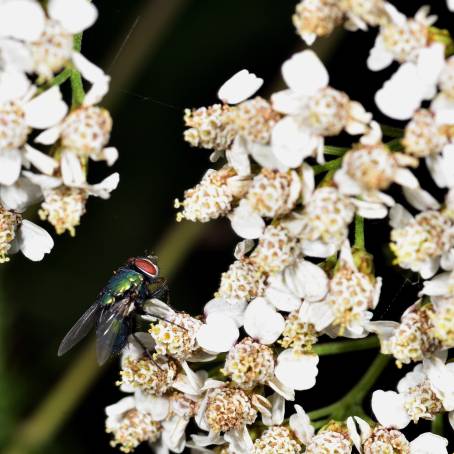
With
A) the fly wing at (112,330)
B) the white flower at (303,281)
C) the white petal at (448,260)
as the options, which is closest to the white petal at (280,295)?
the white flower at (303,281)

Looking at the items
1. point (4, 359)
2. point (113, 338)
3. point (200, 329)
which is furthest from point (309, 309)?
point (4, 359)

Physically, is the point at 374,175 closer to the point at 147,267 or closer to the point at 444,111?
the point at 444,111

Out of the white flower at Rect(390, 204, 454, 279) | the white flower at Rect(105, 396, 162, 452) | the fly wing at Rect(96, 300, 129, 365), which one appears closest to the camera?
the white flower at Rect(390, 204, 454, 279)

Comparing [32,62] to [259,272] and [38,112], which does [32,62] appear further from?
[259,272]

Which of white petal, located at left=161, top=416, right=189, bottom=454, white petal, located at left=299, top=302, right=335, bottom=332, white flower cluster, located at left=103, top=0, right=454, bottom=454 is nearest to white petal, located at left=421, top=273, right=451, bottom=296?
white flower cluster, located at left=103, top=0, right=454, bottom=454

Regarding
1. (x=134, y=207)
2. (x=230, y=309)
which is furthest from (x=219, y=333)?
(x=134, y=207)

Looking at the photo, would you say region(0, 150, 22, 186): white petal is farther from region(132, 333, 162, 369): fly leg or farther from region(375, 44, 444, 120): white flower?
region(375, 44, 444, 120): white flower
